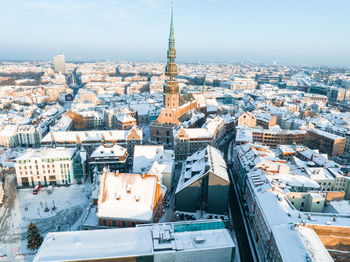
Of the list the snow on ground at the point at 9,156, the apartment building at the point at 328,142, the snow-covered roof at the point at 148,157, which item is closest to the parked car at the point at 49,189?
the snow-covered roof at the point at 148,157

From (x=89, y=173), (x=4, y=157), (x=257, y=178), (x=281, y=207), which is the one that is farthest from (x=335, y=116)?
(x=4, y=157)

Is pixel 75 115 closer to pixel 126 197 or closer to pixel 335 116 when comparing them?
pixel 126 197

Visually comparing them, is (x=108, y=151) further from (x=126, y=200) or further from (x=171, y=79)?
(x=171, y=79)

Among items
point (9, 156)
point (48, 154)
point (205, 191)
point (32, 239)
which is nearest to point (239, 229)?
point (205, 191)

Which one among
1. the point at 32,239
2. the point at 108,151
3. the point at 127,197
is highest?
the point at 127,197

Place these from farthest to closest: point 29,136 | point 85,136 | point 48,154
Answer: point 29,136
point 85,136
point 48,154

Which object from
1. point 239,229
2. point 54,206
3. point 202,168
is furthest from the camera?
point 54,206

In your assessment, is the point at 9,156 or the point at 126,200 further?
the point at 9,156
